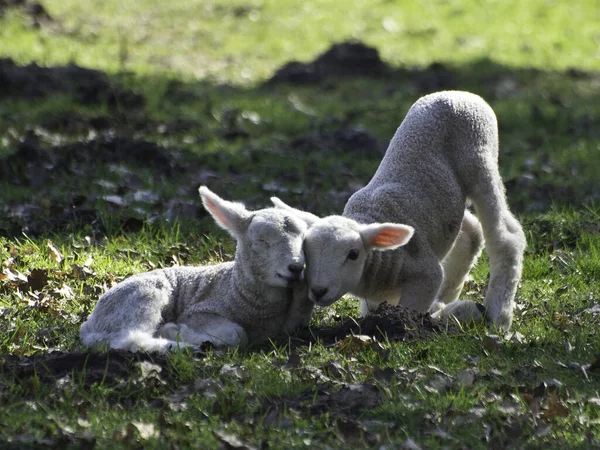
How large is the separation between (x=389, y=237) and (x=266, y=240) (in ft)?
2.64

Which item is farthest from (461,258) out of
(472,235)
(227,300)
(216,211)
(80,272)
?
(80,272)

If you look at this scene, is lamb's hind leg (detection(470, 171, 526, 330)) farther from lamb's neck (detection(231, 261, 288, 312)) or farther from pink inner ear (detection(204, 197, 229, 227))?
pink inner ear (detection(204, 197, 229, 227))

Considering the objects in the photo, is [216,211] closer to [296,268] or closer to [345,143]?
[296,268]

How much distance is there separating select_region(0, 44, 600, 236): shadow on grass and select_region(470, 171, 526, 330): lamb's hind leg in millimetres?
2487

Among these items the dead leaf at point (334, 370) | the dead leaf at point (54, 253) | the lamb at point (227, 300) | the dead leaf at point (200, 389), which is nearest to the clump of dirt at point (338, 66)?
the dead leaf at point (54, 253)

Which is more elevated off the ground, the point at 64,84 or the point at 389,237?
the point at 389,237

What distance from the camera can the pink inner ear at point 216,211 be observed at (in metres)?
6.00

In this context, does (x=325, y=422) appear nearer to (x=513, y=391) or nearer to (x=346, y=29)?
(x=513, y=391)

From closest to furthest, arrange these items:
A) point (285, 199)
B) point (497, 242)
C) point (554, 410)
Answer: point (554, 410) < point (497, 242) < point (285, 199)

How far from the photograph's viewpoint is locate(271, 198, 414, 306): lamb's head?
19.0 ft

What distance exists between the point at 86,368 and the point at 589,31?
15680 millimetres

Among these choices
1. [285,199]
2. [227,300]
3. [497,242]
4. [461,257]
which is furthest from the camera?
[285,199]

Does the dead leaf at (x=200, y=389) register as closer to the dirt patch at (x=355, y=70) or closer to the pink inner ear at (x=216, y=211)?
the pink inner ear at (x=216, y=211)

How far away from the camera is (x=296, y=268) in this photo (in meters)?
5.66
